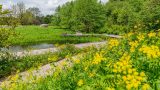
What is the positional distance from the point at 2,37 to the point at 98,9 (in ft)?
130

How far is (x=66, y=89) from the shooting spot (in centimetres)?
724

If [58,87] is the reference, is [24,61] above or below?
below

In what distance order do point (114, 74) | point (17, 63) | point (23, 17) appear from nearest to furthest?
point (114, 74)
point (17, 63)
point (23, 17)

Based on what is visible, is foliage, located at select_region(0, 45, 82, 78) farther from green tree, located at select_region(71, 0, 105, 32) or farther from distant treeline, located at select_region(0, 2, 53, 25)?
green tree, located at select_region(71, 0, 105, 32)

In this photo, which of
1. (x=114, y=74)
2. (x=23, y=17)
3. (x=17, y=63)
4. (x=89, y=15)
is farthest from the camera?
(x=23, y=17)

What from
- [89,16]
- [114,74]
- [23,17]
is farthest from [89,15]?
[114,74]

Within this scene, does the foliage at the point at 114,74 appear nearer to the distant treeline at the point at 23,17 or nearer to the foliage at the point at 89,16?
the distant treeline at the point at 23,17

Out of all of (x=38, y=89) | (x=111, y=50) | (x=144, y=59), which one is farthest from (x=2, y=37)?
(x=144, y=59)

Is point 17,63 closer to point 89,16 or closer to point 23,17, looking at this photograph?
point 89,16

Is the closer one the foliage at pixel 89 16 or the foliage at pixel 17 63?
the foliage at pixel 17 63

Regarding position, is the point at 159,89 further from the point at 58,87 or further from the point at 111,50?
the point at 111,50

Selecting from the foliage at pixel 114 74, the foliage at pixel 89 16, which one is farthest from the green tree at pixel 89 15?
the foliage at pixel 114 74

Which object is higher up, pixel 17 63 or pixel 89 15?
pixel 89 15

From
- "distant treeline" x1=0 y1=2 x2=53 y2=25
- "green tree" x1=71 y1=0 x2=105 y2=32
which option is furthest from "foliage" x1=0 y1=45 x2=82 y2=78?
"green tree" x1=71 y1=0 x2=105 y2=32
